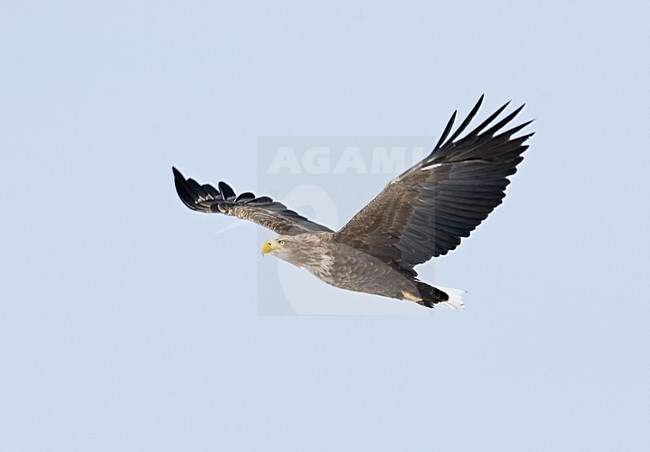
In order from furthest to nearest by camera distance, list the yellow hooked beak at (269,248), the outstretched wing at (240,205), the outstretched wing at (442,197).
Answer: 1. the outstretched wing at (240,205)
2. the yellow hooked beak at (269,248)
3. the outstretched wing at (442,197)

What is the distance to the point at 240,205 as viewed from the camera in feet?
42.0

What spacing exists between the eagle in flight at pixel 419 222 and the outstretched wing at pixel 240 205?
A: 1.55 meters

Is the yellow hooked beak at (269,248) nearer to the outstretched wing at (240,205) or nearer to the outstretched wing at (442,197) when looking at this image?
the outstretched wing at (442,197)

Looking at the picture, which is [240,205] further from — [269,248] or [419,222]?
[419,222]

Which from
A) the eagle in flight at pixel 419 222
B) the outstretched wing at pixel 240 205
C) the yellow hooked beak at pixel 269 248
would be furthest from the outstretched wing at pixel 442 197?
the outstretched wing at pixel 240 205

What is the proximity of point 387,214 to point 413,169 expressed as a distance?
1.80 ft

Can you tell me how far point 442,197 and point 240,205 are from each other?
4025 mm

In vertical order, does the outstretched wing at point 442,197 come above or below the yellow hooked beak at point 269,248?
above

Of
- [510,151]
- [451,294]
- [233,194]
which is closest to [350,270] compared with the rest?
[451,294]

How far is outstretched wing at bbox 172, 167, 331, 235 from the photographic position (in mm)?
11703

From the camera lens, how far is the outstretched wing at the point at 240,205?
461 inches

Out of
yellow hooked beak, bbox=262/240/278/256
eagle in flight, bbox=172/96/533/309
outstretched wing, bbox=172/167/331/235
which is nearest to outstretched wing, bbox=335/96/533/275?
eagle in flight, bbox=172/96/533/309

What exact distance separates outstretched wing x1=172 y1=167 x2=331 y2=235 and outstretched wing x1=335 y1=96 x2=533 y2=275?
1.89m

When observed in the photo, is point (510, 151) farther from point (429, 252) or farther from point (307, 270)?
point (307, 270)
